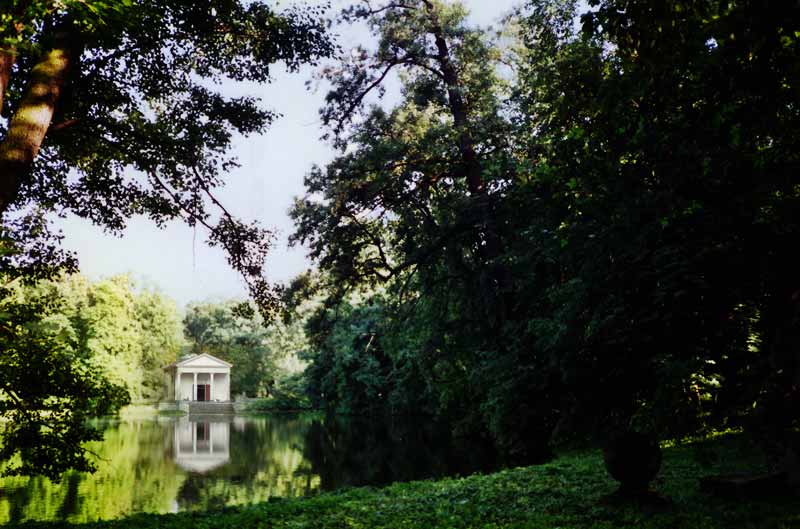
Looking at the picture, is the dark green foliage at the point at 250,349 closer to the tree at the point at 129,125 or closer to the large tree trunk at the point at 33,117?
the tree at the point at 129,125

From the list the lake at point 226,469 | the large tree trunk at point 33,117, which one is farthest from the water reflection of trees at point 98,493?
the large tree trunk at point 33,117

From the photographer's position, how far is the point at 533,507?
774cm

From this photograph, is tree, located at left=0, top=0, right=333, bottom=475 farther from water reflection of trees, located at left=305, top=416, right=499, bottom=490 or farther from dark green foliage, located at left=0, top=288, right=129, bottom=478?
water reflection of trees, located at left=305, top=416, right=499, bottom=490

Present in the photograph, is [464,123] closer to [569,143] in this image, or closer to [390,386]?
[569,143]

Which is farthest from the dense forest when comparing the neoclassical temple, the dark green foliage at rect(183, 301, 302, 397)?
the neoclassical temple

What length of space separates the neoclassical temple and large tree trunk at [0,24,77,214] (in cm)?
5969

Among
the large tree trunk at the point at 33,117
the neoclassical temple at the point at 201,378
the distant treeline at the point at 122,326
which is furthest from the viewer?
the neoclassical temple at the point at 201,378

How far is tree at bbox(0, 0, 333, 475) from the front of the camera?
6108 mm

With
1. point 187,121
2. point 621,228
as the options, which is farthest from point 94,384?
point 621,228

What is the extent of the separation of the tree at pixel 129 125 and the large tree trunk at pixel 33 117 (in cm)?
1

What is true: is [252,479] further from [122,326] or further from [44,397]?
[122,326]

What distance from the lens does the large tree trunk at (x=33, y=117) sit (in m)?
5.13

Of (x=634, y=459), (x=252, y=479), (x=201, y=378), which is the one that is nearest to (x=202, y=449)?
(x=252, y=479)

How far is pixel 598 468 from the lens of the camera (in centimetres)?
1115
